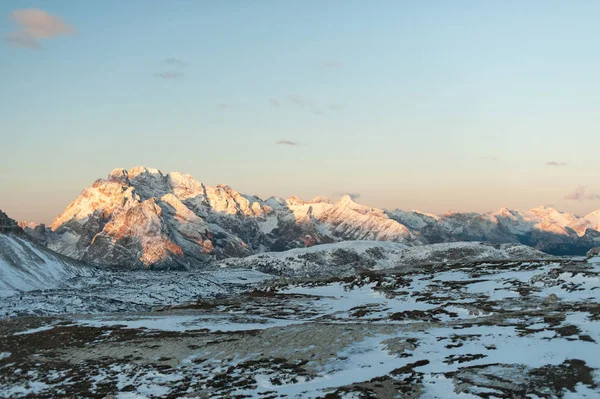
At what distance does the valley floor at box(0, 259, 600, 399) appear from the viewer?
30547 millimetres

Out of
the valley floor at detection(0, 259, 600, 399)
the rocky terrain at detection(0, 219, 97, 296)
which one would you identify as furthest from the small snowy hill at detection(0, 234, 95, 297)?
the valley floor at detection(0, 259, 600, 399)

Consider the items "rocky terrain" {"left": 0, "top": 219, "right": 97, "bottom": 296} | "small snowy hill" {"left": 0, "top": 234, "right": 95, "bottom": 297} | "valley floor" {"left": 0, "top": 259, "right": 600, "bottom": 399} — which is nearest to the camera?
"valley floor" {"left": 0, "top": 259, "right": 600, "bottom": 399}

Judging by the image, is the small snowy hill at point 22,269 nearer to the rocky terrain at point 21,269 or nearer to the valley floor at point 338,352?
the rocky terrain at point 21,269

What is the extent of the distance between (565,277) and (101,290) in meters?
141

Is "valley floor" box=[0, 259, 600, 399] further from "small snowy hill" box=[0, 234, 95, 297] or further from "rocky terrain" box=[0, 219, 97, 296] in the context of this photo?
"small snowy hill" box=[0, 234, 95, 297]

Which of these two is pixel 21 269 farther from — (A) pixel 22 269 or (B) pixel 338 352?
(B) pixel 338 352

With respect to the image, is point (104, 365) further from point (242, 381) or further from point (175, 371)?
point (242, 381)

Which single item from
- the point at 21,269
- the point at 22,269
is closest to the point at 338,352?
the point at 21,269

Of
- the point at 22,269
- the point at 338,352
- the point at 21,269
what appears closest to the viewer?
the point at 338,352

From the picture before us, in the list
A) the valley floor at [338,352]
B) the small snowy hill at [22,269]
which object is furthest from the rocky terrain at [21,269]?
the valley floor at [338,352]

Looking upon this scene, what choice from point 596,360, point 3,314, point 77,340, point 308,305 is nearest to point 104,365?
point 77,340

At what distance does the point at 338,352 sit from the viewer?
1534 inches

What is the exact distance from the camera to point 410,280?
9544 centimetres

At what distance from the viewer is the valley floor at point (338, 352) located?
100 ft
